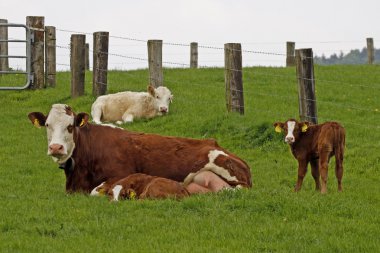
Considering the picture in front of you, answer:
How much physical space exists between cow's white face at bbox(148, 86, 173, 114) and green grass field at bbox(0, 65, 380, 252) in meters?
0.26

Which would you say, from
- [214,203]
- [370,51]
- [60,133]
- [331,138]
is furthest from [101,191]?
[370,51]

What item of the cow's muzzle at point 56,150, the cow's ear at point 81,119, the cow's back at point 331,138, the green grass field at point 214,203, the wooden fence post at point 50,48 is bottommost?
the green grass field at point 214,203

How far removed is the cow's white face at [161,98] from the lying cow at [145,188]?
887 cm

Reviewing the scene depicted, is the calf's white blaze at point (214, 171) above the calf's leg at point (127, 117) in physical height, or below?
below

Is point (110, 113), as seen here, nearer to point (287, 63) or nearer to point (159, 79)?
point (159, 79)

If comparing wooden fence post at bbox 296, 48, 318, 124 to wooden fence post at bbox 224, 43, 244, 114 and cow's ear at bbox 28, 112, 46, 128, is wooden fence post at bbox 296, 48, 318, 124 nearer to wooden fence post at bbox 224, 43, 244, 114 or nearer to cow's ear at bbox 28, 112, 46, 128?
wooden fence post at bbox 224, 43, 244, 114

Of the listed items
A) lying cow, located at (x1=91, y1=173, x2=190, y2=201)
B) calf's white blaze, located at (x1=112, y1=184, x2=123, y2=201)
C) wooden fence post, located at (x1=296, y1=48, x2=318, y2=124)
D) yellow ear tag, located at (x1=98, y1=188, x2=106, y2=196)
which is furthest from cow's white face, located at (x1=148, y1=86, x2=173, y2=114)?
calf's white blaze, located at (x1=112, y1=184, x2=123, y2=201)

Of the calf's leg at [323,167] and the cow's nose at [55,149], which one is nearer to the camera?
the cow's nose at [55,149]

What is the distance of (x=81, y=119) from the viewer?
450 inches

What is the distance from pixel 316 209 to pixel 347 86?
1602cm

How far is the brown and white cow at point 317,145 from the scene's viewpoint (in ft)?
37.8

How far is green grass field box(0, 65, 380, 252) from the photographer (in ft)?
26.5

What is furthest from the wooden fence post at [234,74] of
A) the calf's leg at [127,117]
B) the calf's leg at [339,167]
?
the calf's leg at [339,167]

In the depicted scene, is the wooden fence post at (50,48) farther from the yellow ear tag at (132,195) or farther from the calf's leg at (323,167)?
the yellow ear tag at (132,195)
